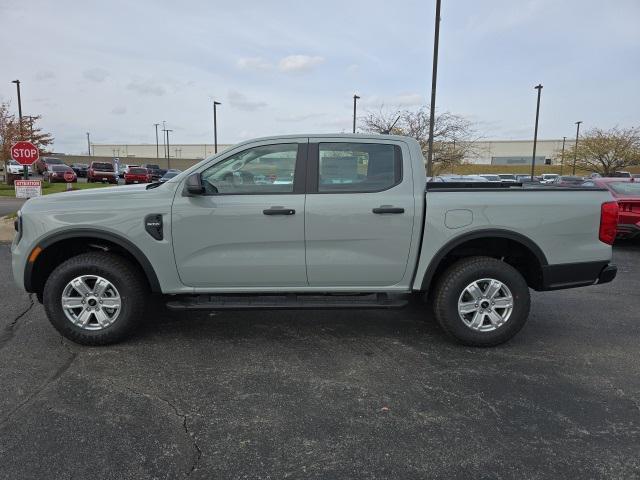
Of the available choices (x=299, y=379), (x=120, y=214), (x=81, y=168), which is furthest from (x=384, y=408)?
(x=81, y=168)

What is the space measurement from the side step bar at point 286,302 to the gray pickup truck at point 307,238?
0.5 inches

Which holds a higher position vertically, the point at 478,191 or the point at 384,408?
the point at 478,191

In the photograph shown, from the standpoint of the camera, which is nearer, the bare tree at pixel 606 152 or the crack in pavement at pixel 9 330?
the crack in pavement at pixel 9 330

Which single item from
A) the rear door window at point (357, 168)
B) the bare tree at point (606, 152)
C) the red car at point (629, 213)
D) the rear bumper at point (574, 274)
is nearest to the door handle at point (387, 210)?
the rear door window at point (357, 168)

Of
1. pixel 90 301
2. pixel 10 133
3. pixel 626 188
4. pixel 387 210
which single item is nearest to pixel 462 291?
pixel 387 210

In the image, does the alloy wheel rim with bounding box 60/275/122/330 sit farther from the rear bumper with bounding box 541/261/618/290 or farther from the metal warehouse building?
the metal warehouse building

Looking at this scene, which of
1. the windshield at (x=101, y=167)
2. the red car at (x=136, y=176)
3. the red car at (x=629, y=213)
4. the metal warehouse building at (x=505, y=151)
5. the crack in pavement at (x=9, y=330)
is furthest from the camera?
the metal warehouse building at (x=505, y=151)

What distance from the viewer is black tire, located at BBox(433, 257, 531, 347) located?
4.18 metres

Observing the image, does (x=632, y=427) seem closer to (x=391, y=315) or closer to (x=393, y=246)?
(x=393, y=246)

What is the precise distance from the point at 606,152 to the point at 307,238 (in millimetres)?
52820

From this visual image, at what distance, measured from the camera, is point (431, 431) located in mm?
2967

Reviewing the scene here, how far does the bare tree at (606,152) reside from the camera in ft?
152

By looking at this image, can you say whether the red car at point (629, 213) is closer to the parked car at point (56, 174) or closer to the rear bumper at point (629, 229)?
the rear bumper at point (629, 229)

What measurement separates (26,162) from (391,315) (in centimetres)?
1132
